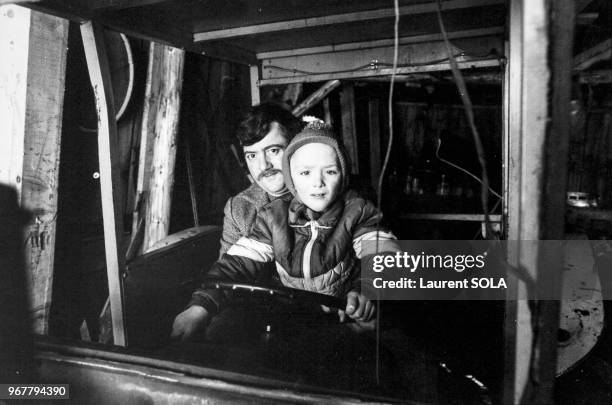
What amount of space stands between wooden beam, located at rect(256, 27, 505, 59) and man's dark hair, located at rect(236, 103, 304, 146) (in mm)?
670

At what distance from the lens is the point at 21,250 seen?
137 cm

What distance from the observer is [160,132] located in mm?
3410

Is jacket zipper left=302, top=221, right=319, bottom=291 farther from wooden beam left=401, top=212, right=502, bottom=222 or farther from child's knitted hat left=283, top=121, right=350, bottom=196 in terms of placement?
wooden beam left=401, top=212, right=502, bottom=222

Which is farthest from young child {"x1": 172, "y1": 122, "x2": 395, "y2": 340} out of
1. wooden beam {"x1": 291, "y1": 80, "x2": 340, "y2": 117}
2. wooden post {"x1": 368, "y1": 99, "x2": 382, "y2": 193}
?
wooden post {"x1": 368, "y1": 99, "x2": 382, "y2": 193}

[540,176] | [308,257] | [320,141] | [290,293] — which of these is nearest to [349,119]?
[320,141]

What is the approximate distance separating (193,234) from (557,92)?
2.74 m

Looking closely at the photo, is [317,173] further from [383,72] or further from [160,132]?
[160,132]

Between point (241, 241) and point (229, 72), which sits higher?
point (229, 72)

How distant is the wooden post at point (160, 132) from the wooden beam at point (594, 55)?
2.79 metres

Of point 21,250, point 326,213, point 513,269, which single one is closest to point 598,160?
point 326,213

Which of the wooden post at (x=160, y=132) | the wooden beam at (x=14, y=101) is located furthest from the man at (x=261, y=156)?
the wooden beam at (x=14, y=101)

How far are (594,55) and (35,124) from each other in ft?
9.08

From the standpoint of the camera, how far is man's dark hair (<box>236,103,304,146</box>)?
255cm

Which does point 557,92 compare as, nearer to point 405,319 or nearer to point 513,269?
point 513,269
